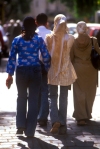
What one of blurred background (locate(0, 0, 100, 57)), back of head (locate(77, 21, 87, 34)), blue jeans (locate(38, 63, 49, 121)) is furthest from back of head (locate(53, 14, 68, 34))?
blurred background (locate(0, 0, 100, 57))

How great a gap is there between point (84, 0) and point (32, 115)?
52.8 metres

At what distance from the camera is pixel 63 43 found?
850 centimetres

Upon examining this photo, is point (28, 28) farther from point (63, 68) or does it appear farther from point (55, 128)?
point (55, 128)

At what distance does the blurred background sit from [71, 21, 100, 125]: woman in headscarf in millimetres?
11842

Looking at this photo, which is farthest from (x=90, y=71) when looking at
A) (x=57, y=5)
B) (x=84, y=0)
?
(x=57, y=5)

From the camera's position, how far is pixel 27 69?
7.99 metres

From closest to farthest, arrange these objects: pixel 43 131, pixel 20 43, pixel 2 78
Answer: pixel 20 43 < pixel 43 131 < pixel 2 78

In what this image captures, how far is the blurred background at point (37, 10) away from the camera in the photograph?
2960 cm

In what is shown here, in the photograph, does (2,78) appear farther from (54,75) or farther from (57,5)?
(57,5)

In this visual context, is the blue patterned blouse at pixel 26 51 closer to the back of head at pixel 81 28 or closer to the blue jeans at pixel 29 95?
the blue jeans at pixel 29 95

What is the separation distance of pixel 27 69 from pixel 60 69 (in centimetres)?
72

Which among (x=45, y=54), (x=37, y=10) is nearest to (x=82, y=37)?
(x=45, y=54)

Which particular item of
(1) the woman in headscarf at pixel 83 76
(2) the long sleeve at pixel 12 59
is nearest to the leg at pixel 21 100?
(2) the long sleeve at pixel 12 59

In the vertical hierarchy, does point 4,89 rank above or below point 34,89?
below
